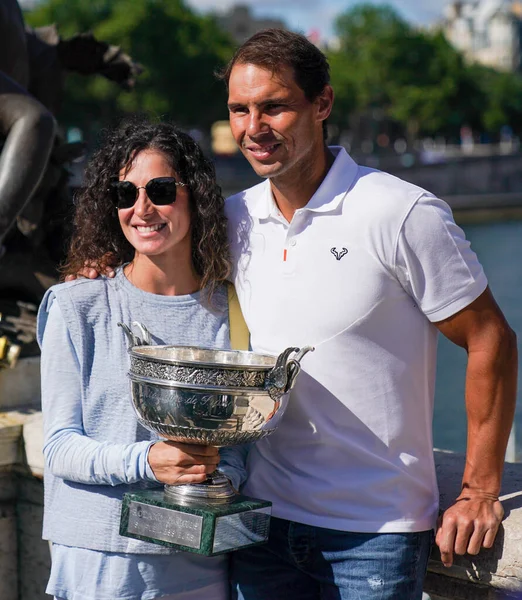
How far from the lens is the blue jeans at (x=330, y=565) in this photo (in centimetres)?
242

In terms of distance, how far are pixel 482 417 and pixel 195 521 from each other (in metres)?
0.68

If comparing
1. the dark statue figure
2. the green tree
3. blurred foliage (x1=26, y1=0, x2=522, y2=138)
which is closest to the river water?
the dark statue figure

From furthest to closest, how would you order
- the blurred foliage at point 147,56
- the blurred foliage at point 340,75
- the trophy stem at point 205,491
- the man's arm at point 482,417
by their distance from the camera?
the blurred foliage at point 340,75
the blurred foliage at point 147,56
the man's arm at point 482,417
the trophy stem at point 205,491

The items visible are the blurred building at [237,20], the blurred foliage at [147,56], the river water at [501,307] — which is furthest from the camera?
the blurred building at [237,20]

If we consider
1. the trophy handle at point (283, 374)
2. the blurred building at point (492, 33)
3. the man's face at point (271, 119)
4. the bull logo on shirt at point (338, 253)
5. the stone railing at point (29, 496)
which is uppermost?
the blurred building at point (492, 33)

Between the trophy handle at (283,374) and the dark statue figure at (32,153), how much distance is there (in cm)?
158

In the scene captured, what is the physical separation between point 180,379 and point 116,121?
938mm

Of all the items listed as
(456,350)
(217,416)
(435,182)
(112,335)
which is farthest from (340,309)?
(435,182)

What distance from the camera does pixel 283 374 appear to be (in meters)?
2.27

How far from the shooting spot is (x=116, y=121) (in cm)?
289

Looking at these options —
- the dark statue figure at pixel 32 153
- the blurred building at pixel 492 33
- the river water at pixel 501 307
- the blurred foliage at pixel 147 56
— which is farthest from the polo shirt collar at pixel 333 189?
the blurred building at pixel 492 33

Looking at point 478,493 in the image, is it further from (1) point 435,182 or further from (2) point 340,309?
(1) point 435,182

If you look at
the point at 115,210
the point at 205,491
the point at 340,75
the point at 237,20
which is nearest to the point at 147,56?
the point at 340,75

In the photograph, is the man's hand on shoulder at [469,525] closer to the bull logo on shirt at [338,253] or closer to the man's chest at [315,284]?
the man's chest at [315,284]
